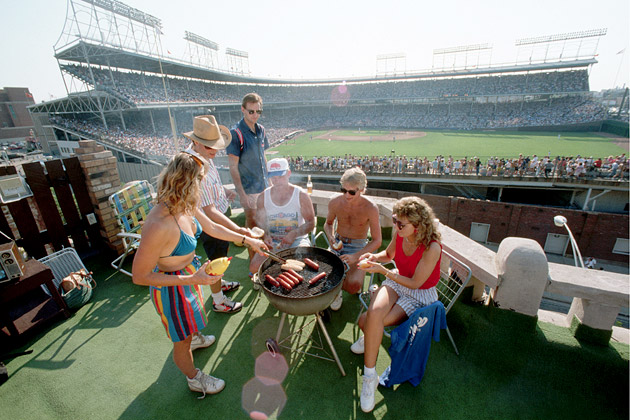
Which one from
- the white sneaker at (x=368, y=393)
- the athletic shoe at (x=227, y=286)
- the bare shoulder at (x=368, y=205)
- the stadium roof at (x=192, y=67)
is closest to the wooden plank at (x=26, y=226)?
the athletic shoe at (x=227, y=286)

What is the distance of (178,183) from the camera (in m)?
1.96

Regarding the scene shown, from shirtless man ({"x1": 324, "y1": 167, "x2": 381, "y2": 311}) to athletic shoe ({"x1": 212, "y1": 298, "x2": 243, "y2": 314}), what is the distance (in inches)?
51.1

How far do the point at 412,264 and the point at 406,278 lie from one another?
19 centimetres

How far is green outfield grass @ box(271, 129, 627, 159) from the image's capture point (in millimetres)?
29359

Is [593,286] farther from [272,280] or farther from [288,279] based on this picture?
[272,280]

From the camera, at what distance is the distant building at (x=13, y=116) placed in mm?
48719

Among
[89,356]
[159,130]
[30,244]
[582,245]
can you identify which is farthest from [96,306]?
[159,130]

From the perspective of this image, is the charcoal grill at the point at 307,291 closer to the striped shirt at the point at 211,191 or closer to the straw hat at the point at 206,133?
the striped shirt at the point at 211,191

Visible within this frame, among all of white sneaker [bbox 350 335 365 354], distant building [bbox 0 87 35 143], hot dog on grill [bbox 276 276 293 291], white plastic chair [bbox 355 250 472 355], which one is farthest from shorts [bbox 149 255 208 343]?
distant building [bbox 0 87 35 143]

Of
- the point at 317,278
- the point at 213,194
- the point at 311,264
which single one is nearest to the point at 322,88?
the point at 213,194

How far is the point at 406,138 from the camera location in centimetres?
4119

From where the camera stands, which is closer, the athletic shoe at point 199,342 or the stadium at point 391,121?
the athletic shoe at point 199,342

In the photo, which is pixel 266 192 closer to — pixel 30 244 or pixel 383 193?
pixel 30 244

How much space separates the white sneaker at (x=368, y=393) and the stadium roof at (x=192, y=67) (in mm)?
19845
